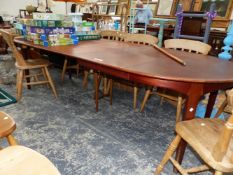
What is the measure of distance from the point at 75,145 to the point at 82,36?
1.40 m

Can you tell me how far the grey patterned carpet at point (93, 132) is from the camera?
147cm

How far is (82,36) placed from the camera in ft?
8.14

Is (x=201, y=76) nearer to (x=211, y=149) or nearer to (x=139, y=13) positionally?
(x=211, y=149)

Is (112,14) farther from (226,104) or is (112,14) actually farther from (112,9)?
(226,104)

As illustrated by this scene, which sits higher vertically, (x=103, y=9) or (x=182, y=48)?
(x=103, y=9)

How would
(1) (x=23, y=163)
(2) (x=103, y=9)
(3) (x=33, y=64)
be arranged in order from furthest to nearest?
(2) (x=103, y=9)
(3) (x=33, y=64)
(1) (x=23, y=163)

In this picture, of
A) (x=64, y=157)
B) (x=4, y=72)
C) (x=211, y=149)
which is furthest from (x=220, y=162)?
(x=4, y=72)

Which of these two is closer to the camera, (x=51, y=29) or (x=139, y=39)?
(x=51, y=29)

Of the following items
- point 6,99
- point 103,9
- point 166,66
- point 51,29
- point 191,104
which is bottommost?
point 6,99

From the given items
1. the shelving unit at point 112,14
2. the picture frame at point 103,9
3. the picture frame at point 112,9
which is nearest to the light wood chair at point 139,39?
the shelving unit at point 112,14

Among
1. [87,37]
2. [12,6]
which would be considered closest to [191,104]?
[87,37]

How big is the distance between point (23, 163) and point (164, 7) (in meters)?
4.58

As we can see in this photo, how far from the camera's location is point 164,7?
4543mm

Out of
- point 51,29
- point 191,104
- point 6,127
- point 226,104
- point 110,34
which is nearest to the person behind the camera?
point 6,127
